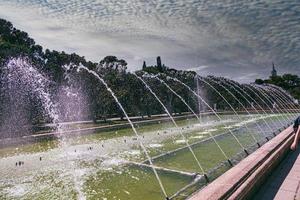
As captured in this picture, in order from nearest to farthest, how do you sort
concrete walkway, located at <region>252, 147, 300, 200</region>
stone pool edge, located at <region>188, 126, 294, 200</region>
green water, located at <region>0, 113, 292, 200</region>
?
stone pool edge, located at <region>188, 126, 294, 200</region>, concrete walkway, located at <region>252, 147, 300, 200</region>, green water, located at <region>0, 113, 292, 200</region>

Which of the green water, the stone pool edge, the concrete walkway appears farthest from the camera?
the green water

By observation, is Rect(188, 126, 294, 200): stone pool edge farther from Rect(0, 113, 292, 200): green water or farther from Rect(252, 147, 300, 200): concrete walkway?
Rect(0, 113, 292, 200): green water

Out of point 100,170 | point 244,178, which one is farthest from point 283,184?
point 100,170

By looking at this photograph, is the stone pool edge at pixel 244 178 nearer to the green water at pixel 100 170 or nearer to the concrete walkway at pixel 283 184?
the concrete walkway at pixel 283 184

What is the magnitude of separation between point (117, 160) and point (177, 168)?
3.73 metres

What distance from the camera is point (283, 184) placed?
7.82 meters

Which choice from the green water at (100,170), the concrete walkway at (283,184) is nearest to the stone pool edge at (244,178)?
the concrete walkway at (283,184)

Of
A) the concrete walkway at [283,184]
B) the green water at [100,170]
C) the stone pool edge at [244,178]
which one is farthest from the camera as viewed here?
the green water at [100,170]

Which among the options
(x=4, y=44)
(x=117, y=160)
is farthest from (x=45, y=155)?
(x=4, y=44)

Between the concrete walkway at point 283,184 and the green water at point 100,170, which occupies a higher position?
the concrete walkway at point 283,184

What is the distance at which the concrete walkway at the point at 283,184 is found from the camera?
22.9 feet

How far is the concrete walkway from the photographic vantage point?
22.9 feet

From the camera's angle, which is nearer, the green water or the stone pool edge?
the stone pool edge

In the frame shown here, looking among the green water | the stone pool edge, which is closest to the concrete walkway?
the stone pool edge
